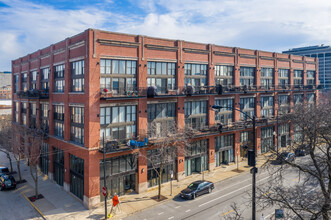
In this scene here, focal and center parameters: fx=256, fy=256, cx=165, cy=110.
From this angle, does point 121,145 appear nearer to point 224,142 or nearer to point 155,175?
point 155,175

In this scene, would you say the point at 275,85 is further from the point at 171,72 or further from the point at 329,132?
the point at 329,132

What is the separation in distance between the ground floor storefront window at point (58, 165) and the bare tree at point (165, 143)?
11.4 m

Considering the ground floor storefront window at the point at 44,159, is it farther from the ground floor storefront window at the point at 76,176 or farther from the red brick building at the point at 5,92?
the red brick building at the point at 5,92

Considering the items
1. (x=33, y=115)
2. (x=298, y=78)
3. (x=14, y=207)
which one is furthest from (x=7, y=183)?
(x=298, y=78)

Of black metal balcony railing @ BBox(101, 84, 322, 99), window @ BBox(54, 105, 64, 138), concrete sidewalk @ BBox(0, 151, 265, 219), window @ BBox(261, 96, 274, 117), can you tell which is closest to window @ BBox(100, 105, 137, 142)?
black metal balcony railing @ BBox(101, 84, 322, 99)

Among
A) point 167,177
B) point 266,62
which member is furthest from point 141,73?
point 266,62

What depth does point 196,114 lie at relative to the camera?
37281mm

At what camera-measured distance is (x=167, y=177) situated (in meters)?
33.5

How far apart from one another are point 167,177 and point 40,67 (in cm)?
2540

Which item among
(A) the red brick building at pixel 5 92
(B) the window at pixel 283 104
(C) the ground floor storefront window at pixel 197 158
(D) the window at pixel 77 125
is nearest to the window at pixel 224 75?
(C) the ground floor storefront window at pixel 197 158

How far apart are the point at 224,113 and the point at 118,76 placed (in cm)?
1968

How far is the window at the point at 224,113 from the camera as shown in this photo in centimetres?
4034

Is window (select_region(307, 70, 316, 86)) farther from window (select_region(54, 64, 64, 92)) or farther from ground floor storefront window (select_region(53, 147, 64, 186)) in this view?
ground floor storefront window (select_region(53, 147, 64, 186))

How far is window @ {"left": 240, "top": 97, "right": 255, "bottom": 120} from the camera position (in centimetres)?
4425
